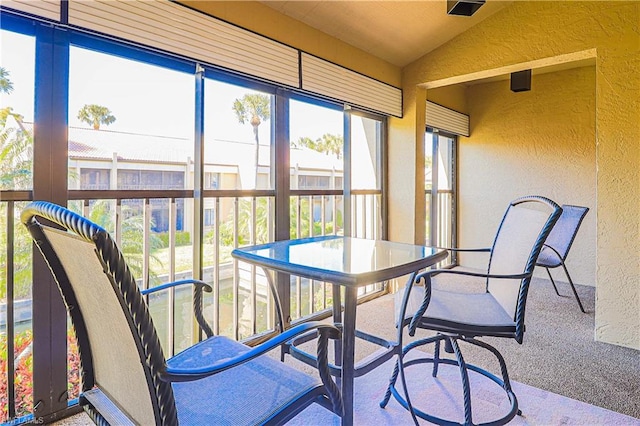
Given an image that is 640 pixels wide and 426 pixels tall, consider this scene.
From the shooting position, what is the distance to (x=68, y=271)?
906mm

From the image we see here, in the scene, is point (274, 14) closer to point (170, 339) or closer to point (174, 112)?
point (174, 112)

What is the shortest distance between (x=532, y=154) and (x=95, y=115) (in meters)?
4.67

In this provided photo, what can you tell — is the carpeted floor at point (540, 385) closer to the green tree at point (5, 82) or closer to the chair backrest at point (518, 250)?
the chair backrest at point (518, 250)

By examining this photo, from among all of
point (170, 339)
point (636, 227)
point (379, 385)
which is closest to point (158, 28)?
point (170, 339)

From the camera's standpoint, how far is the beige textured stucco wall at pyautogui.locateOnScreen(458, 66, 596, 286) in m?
4.10

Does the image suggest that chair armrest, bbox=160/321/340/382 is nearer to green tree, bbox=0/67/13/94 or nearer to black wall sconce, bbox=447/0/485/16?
green tree, bbox=0/67/13/94

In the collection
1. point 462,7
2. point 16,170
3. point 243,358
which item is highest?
point 462,7

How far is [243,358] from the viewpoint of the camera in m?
0.87

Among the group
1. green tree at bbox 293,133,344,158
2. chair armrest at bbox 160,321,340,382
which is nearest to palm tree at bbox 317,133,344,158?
green tree at bbox 293,133,344,158

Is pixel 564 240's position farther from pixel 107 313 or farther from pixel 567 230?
pixel 107 313

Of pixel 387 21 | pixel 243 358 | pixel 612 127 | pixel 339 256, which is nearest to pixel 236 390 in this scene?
pixel 243 358

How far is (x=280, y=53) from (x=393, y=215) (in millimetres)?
2040

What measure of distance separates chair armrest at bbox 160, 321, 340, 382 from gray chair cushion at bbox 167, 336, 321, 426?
14cm

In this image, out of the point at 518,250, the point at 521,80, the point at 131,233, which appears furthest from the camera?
the point at 521,80
